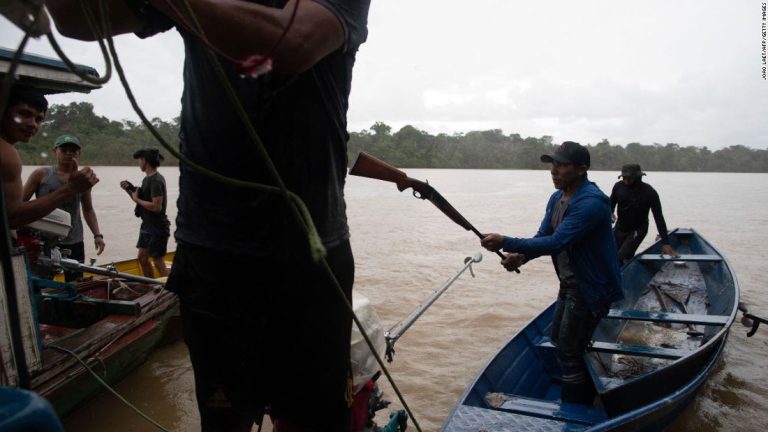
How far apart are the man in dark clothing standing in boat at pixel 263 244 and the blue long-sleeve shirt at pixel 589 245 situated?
2627mm

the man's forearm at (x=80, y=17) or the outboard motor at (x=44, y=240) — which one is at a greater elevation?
the man's forearm at (x=80, y=17)

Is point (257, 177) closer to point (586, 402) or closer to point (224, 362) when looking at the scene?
point (224, 362)

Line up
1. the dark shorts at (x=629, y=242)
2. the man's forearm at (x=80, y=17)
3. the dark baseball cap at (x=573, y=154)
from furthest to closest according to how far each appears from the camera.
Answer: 1. the dark shorts at (x=629, y=242)
2. the dark baseball cap at (x=573, y=154)
3. the man's forearm at (x=80, y=17)

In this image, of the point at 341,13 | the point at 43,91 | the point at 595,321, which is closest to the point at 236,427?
the point at 341,13

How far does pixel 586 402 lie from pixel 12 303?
13.2 feet

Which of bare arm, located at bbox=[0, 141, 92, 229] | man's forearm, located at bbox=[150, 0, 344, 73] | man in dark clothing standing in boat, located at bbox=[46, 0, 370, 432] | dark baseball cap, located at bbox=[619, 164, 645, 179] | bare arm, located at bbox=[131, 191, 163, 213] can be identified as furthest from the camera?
dark baseball cap, located at bbox=[619, 164, 645, 179]

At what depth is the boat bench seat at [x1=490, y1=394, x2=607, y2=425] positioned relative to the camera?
3.44 m

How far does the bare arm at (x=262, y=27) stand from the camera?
97cm

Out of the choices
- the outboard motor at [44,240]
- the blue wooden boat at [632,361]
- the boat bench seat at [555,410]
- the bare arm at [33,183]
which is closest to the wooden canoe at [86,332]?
the outboard motor at [44,240]

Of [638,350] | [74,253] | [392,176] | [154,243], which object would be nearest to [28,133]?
[74,253]

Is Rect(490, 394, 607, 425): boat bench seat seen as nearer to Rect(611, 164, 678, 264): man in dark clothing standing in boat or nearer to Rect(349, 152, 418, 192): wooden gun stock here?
Rect(349, 152, 418, 192): wooden gun stock

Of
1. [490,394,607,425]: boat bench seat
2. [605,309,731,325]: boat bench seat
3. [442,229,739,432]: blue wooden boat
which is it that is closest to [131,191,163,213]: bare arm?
[442,229,739,432]: blue wooden boat

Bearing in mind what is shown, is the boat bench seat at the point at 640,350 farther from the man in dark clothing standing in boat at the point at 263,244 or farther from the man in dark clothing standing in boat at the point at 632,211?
the man in dark clothing standing in boat at the point at 632,211

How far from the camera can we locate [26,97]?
3418 mm
